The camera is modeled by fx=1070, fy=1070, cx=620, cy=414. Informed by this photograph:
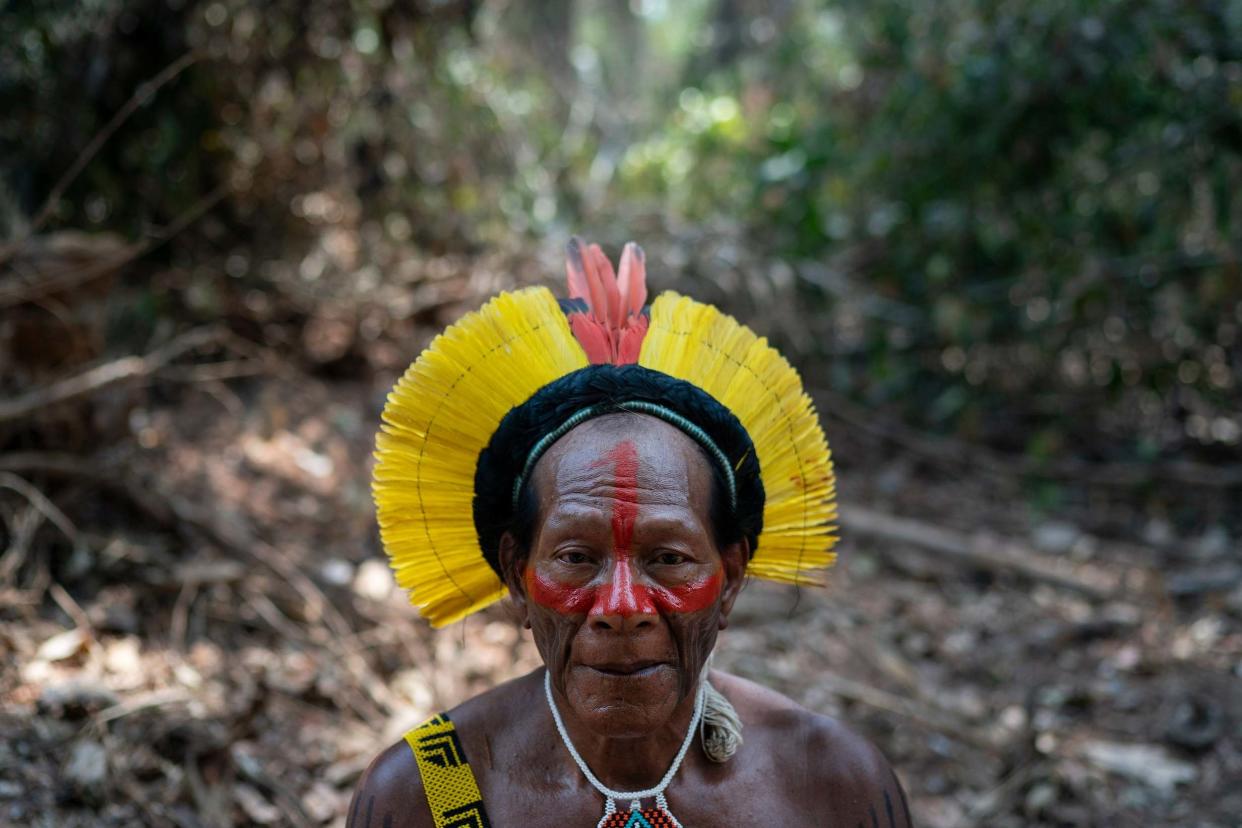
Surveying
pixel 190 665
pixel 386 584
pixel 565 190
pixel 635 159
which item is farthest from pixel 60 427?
pixel 635 159

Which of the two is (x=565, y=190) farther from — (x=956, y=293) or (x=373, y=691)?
(x=373, y=691)

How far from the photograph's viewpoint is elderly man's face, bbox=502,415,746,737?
202 centimetres

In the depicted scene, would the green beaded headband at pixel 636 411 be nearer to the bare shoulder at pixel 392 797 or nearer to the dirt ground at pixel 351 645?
the bare shoulder at pixel 392 797

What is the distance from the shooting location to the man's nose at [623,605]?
1998mm

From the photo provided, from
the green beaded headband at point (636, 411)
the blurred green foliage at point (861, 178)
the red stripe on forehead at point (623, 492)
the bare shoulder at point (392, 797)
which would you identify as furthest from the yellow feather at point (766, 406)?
the blurred green foliage at point (861, 178)

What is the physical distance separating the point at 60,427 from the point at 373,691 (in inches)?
63.7

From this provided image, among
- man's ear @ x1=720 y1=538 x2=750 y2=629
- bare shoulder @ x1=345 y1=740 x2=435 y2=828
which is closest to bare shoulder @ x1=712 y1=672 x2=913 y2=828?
man's ear @ x1=720 y1=538 x2=750 y2=629

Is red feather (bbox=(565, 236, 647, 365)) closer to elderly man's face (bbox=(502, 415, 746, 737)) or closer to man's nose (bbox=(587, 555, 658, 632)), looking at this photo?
elderly man's face (bbox=(502, 415, 746, 737))

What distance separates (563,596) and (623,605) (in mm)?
136

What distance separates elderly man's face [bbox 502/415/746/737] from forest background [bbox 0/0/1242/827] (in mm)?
1689

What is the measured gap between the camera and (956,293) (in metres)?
7.00

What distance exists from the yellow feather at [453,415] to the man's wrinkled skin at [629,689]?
0.54ft

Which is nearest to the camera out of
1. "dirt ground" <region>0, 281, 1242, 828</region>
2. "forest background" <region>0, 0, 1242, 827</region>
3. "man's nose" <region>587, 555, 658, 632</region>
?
"man's nose" <region>587, 555, 658, 632</region>

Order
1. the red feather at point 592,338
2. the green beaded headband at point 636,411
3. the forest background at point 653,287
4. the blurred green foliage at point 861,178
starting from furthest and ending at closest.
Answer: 1. the blurred green foliage at point 861,178
2. the forest background at point 653,287
3. the red feather at point 592,338
4. the green beaded headband at point 636,411
